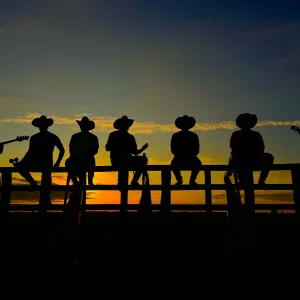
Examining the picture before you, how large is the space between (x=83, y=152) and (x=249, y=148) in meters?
3.48

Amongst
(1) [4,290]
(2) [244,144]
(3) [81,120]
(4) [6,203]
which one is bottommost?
(1) [4,290]

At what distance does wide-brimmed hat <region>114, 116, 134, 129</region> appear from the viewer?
28.2 feet

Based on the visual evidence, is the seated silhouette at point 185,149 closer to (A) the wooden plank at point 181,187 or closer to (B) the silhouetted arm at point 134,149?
(A) the wooden plank at point 181,187

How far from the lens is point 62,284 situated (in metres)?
5.79

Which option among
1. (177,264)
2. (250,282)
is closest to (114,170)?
(177,264)

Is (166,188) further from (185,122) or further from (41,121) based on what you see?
(41,121)

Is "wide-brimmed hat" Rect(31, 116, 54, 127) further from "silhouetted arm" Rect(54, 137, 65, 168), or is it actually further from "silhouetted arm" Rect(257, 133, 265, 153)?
"silhouetted arm" Rect(257, 133, 265, 153)

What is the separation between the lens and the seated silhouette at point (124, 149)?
7.88 metres

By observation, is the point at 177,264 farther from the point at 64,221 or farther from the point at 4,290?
the point at 4,290

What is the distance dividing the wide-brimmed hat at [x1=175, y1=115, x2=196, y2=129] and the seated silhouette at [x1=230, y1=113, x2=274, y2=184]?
1037mm

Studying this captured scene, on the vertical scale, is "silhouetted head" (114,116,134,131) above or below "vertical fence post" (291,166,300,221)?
above

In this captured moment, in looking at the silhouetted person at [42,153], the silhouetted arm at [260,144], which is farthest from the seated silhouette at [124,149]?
the silhouetted arm at [260,144]

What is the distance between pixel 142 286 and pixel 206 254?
212 cm

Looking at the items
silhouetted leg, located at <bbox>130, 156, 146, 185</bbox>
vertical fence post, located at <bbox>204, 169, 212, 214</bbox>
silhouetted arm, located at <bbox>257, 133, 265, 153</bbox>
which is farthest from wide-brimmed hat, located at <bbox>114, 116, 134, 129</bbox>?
silhouetted arm, located at <bbox>257, 133, 265, 153</bbox>
